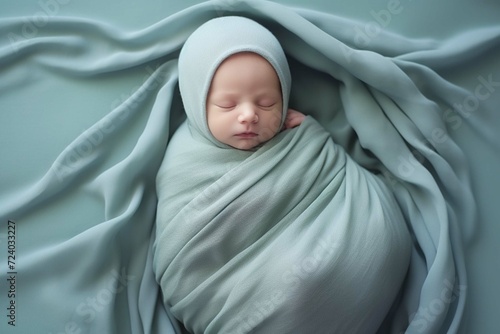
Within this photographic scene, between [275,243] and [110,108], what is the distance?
536 mm

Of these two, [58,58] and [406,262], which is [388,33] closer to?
[406,262]

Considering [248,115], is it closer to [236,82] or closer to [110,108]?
[236,82]

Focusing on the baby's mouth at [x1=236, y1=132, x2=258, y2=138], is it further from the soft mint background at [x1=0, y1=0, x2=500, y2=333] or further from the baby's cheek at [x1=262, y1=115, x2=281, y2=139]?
the soft mint background at [x1=0, y1=0, x2=500, y2=333]

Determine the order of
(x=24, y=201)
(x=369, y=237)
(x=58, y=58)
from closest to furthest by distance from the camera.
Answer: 1. (x=369, y=237)
2. (x=24, y=201)
3. (x=58, y=58)

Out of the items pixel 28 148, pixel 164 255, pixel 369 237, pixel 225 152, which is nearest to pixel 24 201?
pixel 28 148

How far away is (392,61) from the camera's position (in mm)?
1241

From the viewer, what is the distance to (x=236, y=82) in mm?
1095

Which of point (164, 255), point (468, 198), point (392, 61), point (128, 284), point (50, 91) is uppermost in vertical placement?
point (392, 61)

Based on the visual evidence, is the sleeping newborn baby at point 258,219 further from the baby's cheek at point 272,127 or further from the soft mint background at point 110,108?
the soft mint background at point 110,108

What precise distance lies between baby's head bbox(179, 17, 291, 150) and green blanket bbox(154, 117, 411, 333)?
0.15ft

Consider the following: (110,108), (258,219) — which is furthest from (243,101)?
(110,108)

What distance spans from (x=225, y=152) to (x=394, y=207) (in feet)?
1.30

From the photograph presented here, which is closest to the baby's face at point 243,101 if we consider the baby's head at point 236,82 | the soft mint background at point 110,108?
the baby's head at point 236,82

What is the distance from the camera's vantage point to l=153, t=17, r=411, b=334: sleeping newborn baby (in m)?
1.06
